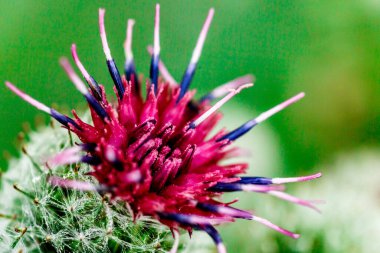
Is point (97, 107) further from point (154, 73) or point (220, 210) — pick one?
point (220, 210)

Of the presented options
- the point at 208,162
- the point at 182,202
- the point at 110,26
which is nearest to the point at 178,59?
the point at 110,26

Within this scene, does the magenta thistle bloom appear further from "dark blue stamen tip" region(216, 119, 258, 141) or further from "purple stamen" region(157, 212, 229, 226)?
"dark blue stamen tip" region(216, 119, 258, 141)

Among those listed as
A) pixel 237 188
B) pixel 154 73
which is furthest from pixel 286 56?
pixel 237 188

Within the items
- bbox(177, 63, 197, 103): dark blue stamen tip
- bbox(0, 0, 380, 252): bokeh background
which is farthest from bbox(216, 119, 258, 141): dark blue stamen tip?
bbox(0, 0, 380, 252): bokeh background

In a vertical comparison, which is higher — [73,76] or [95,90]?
[95,90]

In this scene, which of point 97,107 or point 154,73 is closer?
point 97,107
